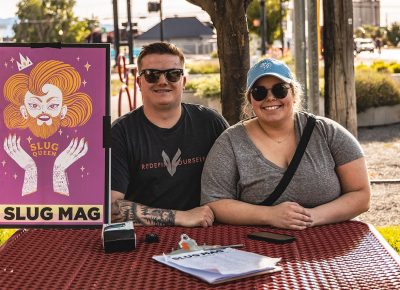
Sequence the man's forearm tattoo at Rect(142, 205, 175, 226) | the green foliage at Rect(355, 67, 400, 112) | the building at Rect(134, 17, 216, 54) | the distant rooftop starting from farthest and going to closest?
the distant rooftop → the building at Rect(134, 17, 216, 54) → the green foliage at Rect(355, 67, 400, 112) → the man's forearm tattoo at Rect(142, 205, 175, 226)

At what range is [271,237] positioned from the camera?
10.8 ft

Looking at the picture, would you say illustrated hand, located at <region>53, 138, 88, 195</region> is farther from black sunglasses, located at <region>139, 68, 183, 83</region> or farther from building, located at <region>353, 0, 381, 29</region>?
building, located at <region>353, 0, 381, 29</region>

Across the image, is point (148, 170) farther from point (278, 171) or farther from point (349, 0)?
point (349, 0)

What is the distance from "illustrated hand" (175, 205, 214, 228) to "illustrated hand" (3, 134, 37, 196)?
66 cm

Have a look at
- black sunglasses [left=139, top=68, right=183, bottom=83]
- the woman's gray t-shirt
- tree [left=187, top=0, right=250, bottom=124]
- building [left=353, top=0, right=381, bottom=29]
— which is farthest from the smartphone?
building [left=353, top=0, right=381, bottom=29]

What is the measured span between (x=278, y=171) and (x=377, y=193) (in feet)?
17.7

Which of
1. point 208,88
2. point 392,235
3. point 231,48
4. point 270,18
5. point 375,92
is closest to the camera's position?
point 231,48

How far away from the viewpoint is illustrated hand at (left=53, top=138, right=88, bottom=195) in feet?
12.2

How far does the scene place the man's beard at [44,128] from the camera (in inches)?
147

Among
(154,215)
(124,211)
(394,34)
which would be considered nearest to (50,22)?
(394,34)

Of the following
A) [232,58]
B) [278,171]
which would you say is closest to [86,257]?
[278,171]

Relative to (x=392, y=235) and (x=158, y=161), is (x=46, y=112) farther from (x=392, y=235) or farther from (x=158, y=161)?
(x=392, y=235)

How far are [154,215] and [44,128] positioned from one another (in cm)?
63

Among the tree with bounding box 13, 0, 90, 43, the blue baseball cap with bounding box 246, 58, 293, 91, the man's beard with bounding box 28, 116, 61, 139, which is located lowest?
the man's beard with bounding box 28, 116, 61, 139
